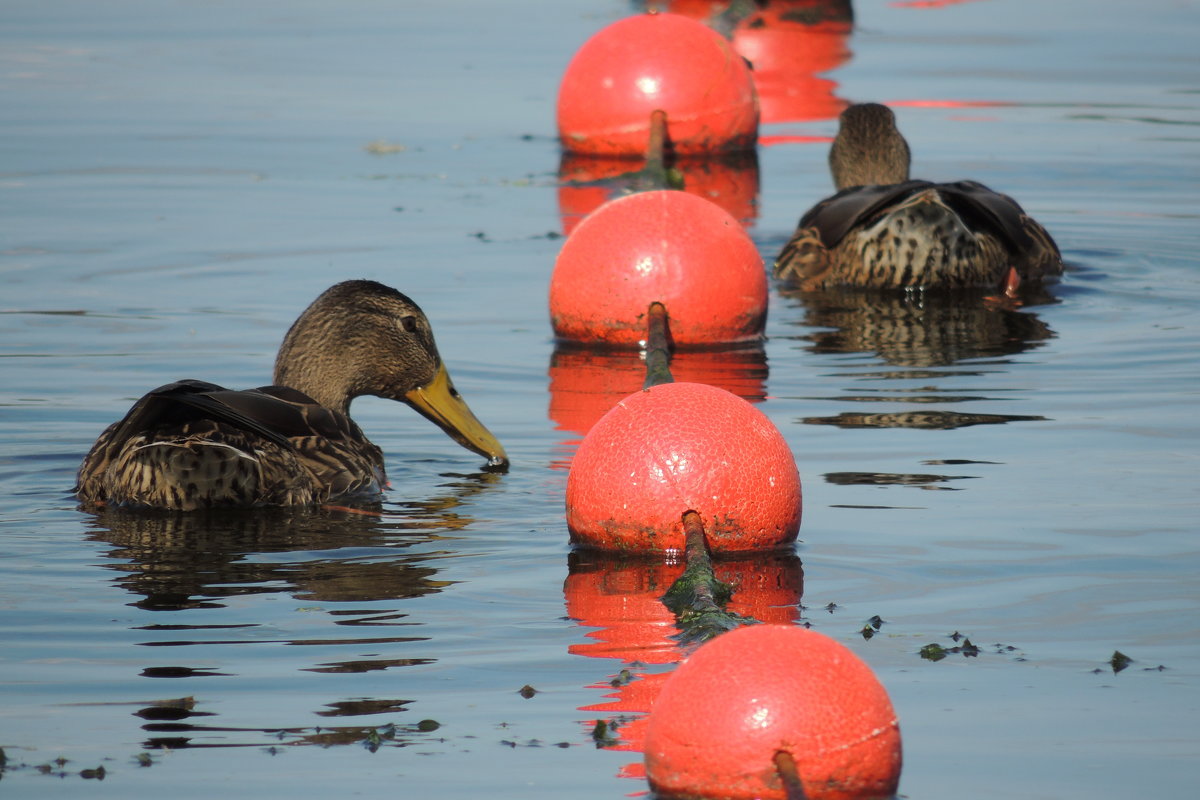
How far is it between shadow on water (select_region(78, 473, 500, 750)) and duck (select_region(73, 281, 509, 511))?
→ 0.10 metres

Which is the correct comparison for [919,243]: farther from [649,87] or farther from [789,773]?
[789,773]

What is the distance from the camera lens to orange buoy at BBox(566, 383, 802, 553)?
809 centimetres

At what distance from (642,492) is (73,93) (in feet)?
55.3

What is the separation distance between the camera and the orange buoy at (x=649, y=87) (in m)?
19.0

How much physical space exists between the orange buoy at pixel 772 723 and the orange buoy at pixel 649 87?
13.9 meters

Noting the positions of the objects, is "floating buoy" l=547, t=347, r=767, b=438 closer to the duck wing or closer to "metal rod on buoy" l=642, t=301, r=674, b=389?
"metal rod on buoy" l=642, t=301, r=674, b=389

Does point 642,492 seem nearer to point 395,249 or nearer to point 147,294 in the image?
point 147,294

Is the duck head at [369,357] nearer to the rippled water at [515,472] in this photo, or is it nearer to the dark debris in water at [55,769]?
the rippled water at [515,472]

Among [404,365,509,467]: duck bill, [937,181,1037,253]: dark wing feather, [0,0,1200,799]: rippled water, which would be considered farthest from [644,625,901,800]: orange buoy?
[937,181,1037,253]: dark wing feather

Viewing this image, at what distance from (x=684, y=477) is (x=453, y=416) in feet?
7.81

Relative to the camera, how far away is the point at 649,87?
1919 cm

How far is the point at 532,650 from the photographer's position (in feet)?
22.8

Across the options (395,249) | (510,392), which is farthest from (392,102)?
(510,392)

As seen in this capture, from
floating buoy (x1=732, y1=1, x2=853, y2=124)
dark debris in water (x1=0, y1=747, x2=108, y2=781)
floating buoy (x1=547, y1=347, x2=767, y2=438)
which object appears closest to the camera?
dark debris in water (x1=0, y1=747, x2=108, y2=781)
